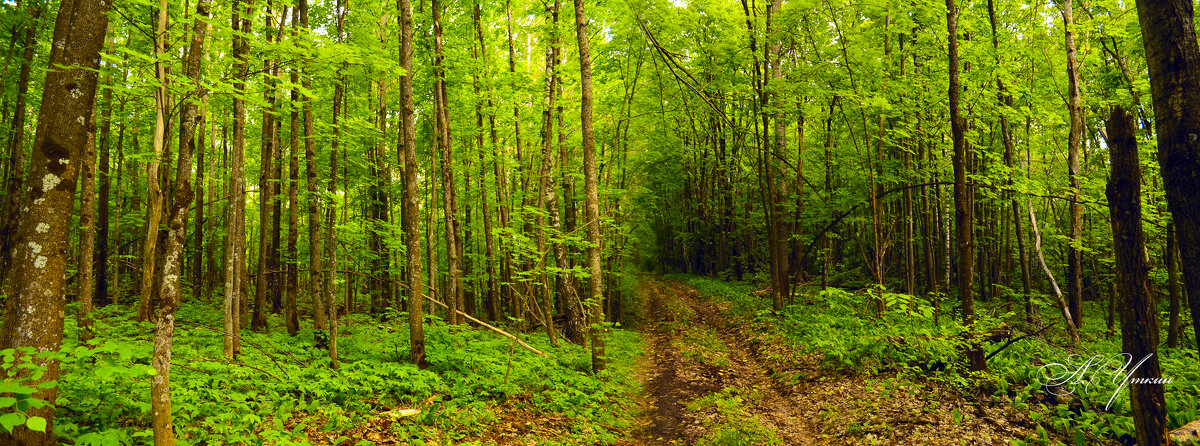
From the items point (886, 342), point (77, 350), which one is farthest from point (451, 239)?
point (886, 342)

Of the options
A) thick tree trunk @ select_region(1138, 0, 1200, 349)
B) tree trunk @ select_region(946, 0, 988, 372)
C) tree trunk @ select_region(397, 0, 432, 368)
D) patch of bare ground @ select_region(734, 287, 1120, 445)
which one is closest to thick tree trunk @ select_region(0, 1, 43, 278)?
tree trunk @ select_region(397, 0, 432, 368)

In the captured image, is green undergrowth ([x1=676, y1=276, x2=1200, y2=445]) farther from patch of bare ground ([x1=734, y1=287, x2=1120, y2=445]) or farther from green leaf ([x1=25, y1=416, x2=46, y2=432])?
green leaf ([x1=25, y1=416, x2=46, y2=432])

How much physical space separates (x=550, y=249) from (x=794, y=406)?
227 inches

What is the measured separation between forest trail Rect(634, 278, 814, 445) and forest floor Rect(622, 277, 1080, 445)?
19mm

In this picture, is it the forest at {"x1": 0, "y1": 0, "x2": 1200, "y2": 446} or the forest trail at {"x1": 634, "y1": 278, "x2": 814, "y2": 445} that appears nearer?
the forest at {"x1": 0, "y1": 0, "x2": 1200, "y2": 446}

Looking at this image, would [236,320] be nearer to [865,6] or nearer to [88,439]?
[88,439]

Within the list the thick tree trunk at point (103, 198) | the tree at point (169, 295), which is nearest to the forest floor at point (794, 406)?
the tree at point (169, 295)

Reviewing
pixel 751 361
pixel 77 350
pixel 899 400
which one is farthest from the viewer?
pixel 751 361

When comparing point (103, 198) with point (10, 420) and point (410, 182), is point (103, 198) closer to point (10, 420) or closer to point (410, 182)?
point (410, 182)

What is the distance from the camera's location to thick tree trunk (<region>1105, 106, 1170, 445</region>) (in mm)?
4602

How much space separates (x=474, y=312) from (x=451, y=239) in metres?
6.81

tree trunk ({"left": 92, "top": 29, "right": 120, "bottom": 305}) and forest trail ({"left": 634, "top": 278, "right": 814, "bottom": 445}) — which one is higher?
tree trunk ({"left": 92, "top": 29, "right": 120, "bottom": 305})

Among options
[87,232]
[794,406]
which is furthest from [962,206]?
[87,232]

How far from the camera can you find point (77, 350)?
13.1 feet
